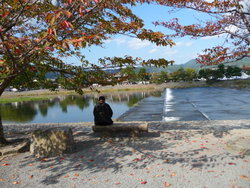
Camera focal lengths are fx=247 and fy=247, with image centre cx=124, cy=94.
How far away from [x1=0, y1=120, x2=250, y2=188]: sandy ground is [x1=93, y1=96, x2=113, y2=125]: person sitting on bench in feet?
3.18

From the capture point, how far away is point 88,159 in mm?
6121

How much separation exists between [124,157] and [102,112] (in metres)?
2.59

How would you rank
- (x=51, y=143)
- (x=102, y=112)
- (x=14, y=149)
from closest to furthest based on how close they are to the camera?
(x=51, y=143) < (x=14, y=149) < (x=102, y=112)

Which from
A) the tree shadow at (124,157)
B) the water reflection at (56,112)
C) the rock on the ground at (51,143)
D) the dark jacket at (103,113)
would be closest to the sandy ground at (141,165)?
the tree shadow at (124,157)

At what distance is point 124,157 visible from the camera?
6.12m

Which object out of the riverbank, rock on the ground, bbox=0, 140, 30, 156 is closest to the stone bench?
rock on the ground, bbox=0, 140, 30, 156

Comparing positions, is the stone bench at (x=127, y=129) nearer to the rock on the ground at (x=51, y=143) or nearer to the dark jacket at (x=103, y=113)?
the dark jacket at (x=103, y=113)

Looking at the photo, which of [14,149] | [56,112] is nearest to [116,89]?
[56,112]

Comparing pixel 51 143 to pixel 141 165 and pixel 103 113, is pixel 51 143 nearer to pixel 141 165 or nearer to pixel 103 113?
pixel 103 113

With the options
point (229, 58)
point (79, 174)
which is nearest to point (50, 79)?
point (79, 174)

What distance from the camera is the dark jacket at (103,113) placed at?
8352 mm

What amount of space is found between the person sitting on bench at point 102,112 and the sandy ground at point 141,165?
97cm

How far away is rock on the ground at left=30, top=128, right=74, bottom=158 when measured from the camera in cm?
646

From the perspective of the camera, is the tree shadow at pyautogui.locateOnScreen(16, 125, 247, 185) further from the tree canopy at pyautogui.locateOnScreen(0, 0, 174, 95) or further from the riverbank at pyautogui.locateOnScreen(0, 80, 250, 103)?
the riverbank at pyautogui.locateOnScreen(0, 80, 250, 103)
